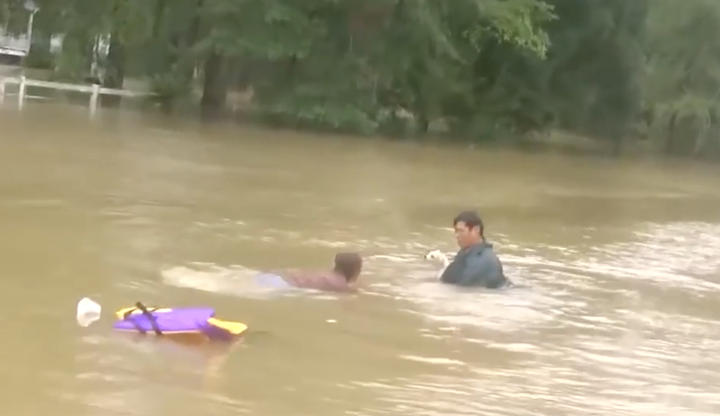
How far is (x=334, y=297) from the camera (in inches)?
420

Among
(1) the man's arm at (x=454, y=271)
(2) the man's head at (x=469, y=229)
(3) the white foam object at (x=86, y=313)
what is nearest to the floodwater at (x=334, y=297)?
(3) the white foam object at (x=86, y=313)

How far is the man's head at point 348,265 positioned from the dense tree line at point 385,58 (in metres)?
23.5

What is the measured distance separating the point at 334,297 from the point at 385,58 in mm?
25967

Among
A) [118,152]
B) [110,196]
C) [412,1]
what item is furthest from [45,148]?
[412,1]

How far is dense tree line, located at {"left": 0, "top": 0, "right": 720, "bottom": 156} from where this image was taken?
1372 inches

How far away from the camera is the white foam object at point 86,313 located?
854 centimetres

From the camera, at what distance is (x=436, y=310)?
35.0 feet

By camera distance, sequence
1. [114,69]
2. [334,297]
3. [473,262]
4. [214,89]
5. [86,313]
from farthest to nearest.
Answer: [114,69], [214,89], [473,262], [334,297], [86,313]

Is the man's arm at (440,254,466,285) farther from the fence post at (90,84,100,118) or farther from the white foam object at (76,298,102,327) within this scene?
the fence post at (90,84,100,118)

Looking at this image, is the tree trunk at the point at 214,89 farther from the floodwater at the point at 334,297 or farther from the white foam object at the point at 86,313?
the white foam object at the point at 86,313

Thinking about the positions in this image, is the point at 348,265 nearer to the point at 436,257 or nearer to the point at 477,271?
the point at 477,271

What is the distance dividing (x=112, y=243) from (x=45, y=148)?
9.37 meters

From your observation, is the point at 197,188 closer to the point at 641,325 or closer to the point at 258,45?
the point at 641,325

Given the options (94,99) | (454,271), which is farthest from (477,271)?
(94,99)
